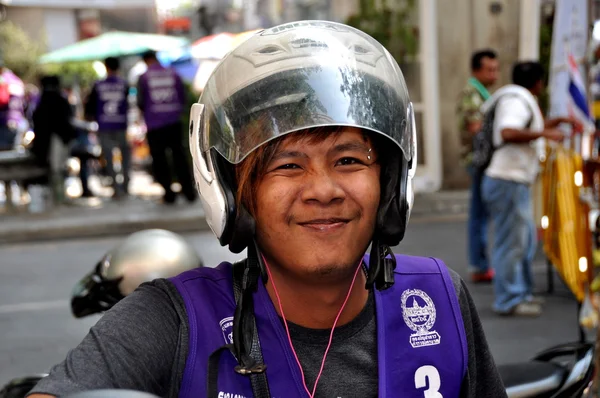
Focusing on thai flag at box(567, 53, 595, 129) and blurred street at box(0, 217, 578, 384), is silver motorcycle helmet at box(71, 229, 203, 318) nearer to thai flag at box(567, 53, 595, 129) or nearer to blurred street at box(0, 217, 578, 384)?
blurred street at box(0, 217, 578, 384)

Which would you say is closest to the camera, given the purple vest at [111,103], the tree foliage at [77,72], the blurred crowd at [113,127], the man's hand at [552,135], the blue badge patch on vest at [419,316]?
the blue badge patch on vest at [419,316]

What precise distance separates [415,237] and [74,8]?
104 ft

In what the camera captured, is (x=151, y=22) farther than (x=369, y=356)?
Yes

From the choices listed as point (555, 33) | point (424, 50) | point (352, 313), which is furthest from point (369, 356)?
point (424, 50)

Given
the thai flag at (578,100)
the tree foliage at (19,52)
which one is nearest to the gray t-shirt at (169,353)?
the thai flag at (578,100)

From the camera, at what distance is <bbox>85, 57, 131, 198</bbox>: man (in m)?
13.1

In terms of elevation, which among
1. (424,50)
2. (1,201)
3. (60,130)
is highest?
(424,50)

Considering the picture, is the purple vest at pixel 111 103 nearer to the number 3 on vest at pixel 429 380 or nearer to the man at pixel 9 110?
the man at pixel 9 110

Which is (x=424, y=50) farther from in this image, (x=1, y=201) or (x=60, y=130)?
(x=1, y=201)

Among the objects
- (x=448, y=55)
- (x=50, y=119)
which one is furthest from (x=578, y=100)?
(x=50, y=119)

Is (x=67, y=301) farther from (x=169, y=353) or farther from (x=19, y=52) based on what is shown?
(x=19, y=52)

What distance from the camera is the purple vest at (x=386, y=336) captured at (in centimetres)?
168

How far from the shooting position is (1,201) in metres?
15.1

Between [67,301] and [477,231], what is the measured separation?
3487 millimetres
